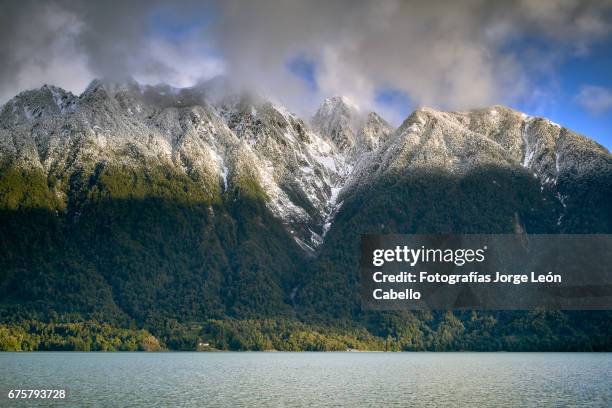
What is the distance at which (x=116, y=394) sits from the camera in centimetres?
10319

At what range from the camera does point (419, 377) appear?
468 ft

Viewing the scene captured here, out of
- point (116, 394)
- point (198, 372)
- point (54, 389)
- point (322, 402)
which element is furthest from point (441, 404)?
point (198, 372)

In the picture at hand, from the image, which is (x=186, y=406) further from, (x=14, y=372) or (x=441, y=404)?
(x=14, y=372)

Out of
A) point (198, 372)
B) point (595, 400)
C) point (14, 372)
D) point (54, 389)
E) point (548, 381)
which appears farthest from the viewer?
point (198, 372)

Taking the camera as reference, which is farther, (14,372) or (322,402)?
(14,372)

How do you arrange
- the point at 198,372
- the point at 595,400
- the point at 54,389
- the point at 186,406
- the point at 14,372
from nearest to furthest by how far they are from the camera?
1. the point at 186,406
2. the point at 595,400
3. the point at 54,389
4. the point at 14,372
5. the point at 198,372

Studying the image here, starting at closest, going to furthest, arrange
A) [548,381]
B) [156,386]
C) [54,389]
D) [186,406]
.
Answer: [186,406] < [54,389] < [156,386] < [548,381]

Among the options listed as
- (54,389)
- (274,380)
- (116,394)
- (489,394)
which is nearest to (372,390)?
(489,394)

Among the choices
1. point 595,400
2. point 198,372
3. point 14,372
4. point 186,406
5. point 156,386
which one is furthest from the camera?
point 198,372

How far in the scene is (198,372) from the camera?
15725cm

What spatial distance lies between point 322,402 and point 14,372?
7217 cm

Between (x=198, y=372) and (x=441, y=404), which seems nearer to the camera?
(x=441, y=404)

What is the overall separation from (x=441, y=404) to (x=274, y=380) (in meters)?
45.1

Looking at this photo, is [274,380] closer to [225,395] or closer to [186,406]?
[225,395]
